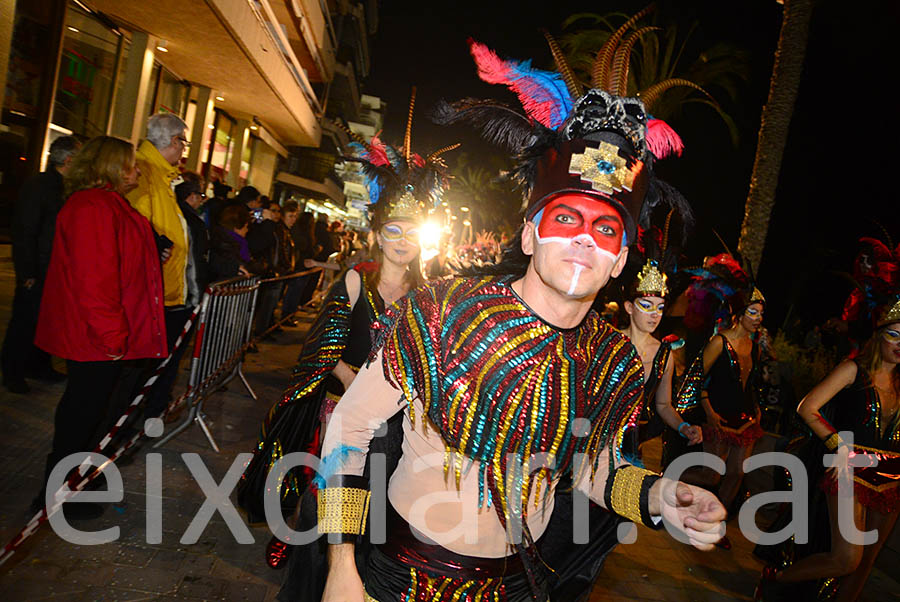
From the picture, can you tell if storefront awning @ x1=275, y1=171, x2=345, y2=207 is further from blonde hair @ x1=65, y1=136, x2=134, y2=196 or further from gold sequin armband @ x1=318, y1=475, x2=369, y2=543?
gold sequin armband @ x1=318, y1=475, x2=369, y2=543

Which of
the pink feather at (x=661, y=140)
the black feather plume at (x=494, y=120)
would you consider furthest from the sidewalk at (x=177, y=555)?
the pink feather at (x=661, y=140)

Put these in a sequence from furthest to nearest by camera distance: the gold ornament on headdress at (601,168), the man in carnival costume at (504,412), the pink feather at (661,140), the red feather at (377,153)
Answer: the red feather at (377,153) < the pink feather at (661,140) < the gold ornament on headdress at (601,168) < the man in carnival costume at (504,412)

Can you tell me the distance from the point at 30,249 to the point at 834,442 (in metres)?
6.61

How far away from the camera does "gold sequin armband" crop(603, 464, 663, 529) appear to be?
202 cm

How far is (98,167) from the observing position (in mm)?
3469

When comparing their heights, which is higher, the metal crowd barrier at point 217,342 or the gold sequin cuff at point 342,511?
the gold sequin cuff at point 342,511

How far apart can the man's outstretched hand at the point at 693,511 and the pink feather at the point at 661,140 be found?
4.33ft

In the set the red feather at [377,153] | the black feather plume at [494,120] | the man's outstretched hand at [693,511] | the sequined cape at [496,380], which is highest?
the red feather at [377,153]

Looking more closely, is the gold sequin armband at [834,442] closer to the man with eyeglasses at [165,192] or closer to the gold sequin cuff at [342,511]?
the gold sequin cuff at [342,511]

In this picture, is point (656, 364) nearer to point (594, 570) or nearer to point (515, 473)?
point (594, 570)

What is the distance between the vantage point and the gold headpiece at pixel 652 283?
514 centimetres

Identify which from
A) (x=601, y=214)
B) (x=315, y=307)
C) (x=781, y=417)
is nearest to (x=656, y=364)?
(x=601, y=214)

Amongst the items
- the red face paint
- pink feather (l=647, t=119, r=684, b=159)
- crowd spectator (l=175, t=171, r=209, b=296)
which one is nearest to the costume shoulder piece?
crowd spectator (l=175, t=171, r=209, b=296)

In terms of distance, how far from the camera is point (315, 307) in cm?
1684
